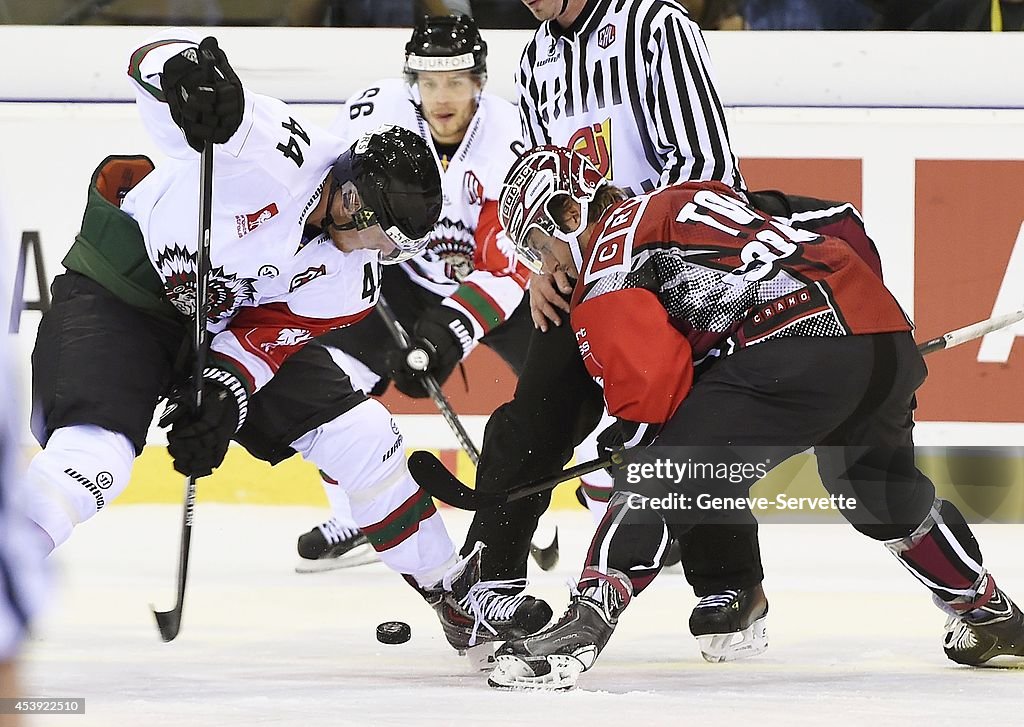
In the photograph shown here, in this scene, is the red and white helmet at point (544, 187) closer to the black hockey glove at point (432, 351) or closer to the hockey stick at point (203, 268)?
the hockey stick at point (203, 268)

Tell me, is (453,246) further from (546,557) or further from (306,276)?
(306,276)

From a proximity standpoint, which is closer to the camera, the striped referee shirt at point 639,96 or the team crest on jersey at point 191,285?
the team crest on jersey at point 191,285

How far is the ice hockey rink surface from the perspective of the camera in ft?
6.25

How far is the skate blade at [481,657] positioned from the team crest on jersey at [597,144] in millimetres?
801

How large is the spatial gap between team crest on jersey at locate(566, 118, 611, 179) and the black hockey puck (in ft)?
2.74

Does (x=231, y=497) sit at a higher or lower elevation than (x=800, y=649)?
lower

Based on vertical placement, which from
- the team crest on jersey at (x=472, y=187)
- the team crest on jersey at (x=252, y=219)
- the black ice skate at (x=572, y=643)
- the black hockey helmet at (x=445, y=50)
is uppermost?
the black hockey helmet at (x=445, y=50)

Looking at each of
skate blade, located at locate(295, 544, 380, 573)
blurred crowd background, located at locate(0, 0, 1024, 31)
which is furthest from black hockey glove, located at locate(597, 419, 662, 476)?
blurred crowd background, located at locate(0, 0, 1024, 31)

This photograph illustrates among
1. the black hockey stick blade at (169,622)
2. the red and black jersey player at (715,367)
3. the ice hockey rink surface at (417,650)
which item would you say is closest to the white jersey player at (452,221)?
the ice hockey rink surface at (417,650)

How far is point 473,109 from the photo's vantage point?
349cm

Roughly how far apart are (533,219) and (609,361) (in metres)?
0.32

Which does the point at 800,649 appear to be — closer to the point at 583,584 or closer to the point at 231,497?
the point at 583,584

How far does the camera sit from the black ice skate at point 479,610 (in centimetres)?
235

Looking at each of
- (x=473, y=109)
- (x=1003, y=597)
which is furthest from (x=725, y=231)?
(x=473, y=109)
